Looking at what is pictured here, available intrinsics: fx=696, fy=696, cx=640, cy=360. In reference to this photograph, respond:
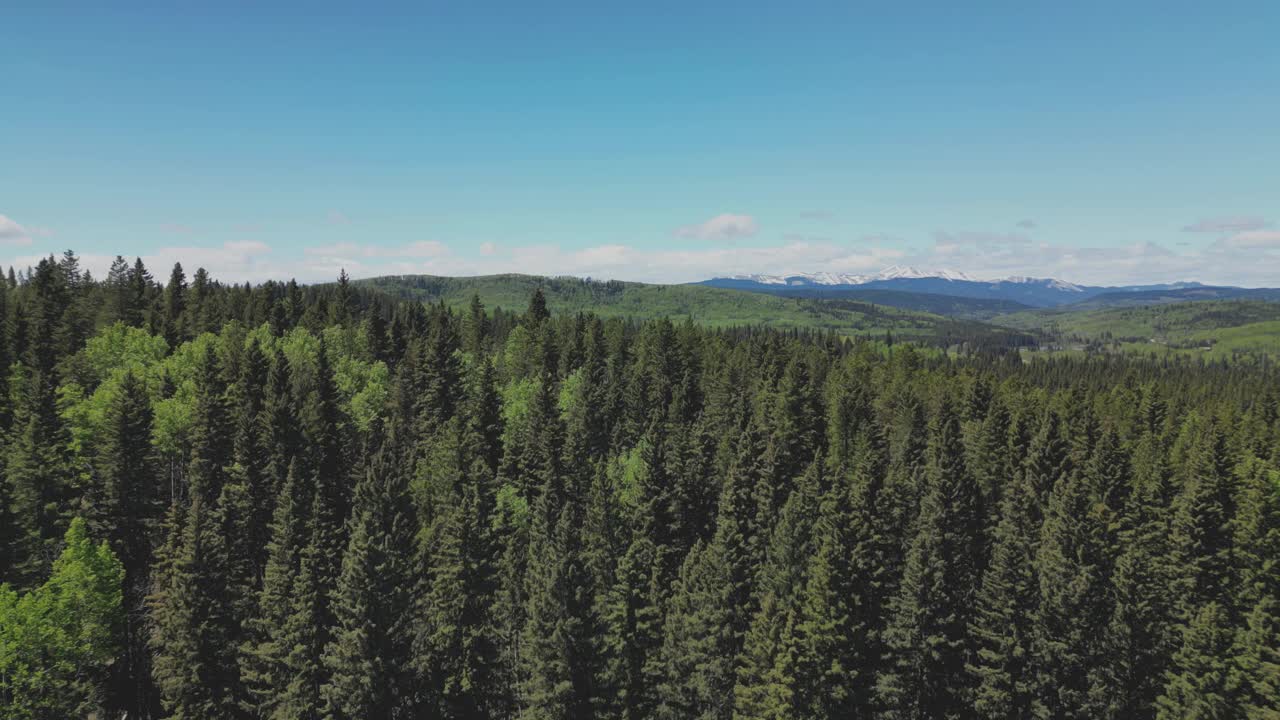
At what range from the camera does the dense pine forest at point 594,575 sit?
44.8m

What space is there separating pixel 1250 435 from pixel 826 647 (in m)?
91.0

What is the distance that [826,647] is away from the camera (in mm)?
43906

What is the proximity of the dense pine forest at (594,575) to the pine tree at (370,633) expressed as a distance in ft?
0.58

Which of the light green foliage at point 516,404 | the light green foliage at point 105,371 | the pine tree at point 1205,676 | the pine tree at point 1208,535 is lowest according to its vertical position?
the pine tree at point 1205,676

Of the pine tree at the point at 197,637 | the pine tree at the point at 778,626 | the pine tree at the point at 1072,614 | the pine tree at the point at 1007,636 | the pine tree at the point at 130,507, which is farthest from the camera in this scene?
the pine tree at the point at 130,507

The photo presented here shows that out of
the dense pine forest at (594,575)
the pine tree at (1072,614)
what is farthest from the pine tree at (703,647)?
the pine tree at (1072,614)

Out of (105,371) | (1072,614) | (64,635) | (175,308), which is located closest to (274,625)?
(64,635)

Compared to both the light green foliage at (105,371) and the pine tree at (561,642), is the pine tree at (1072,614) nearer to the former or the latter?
the pine tree at (561,642)

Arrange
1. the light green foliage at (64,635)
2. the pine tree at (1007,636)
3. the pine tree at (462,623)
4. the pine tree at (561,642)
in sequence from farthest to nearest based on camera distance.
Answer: the pine tree at (1007,636) → the pine tree at (462,623) → the pine tree at (561,642) → the light green foliage at (64,635)

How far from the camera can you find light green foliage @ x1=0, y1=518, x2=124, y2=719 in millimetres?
44094

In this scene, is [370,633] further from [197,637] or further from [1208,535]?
[1208,535]

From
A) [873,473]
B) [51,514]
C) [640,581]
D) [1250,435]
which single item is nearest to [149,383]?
[51,514]

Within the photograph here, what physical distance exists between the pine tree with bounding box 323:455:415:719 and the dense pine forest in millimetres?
177

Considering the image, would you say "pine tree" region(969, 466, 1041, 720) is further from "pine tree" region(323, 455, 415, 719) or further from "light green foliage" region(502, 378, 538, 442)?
"light green foliage" region(502, 378, 538, 442)
